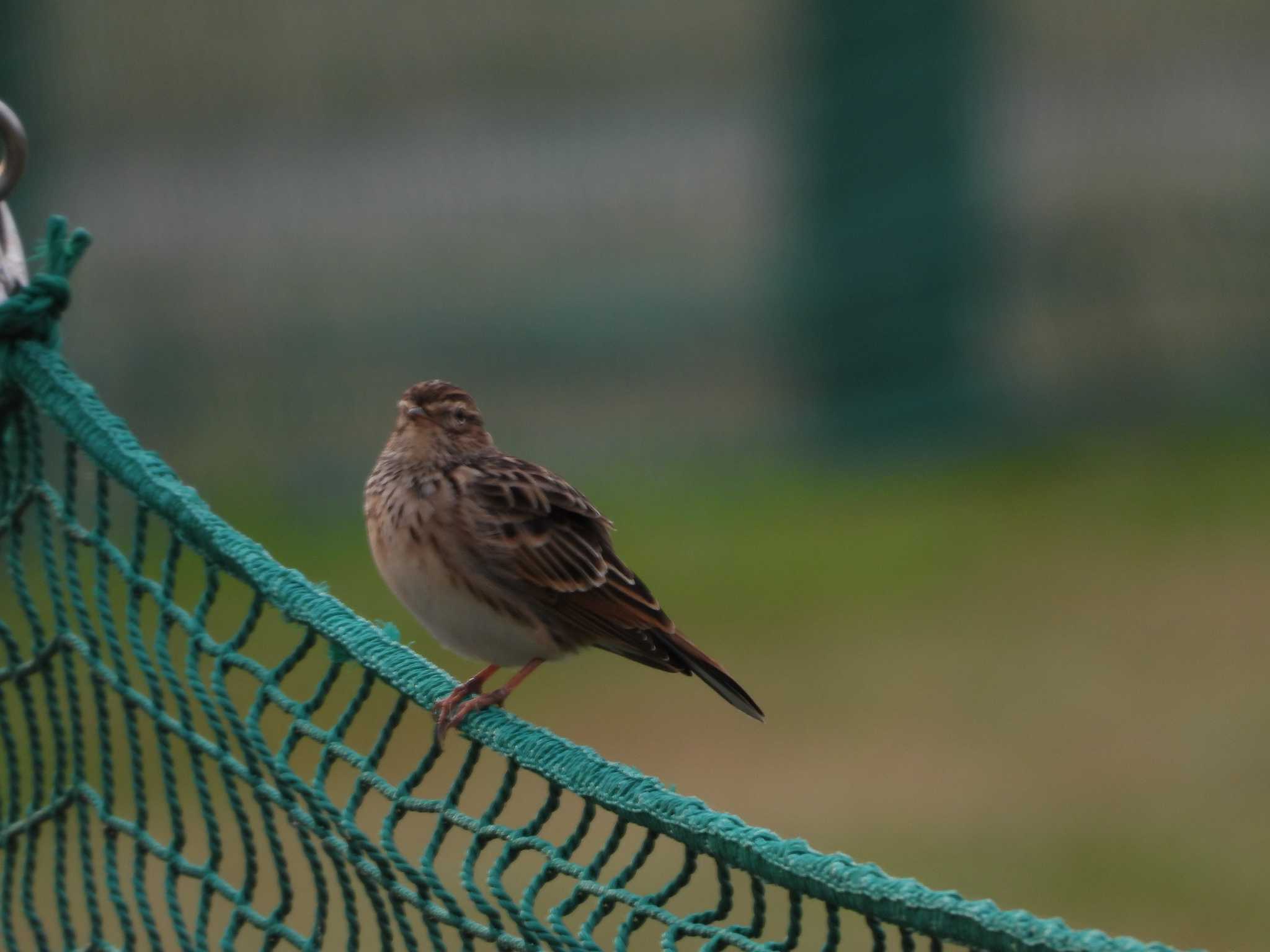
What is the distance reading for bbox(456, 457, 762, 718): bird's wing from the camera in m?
4.79

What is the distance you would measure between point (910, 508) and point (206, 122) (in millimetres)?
5041

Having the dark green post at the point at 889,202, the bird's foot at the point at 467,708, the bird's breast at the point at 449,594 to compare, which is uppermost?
the dark green post at the point at 889,202

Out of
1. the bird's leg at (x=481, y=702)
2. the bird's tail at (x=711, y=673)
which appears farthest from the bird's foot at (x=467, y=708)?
the bird's tail at (x=711, y=673)

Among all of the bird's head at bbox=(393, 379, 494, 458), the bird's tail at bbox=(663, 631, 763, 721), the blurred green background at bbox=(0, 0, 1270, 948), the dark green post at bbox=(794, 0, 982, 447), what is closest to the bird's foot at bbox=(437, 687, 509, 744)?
the bird's tail at bbox=(663, 631, 763, 721)

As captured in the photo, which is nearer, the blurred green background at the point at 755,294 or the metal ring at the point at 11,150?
the metal ring at the point at 11,150

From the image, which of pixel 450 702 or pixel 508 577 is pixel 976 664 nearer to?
pixel 508 577

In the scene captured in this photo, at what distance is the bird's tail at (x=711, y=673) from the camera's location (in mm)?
4527

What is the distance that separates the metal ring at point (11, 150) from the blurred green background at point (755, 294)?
7.16m

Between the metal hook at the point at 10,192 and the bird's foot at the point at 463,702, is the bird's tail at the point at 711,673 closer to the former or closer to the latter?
A: the bird's foot at the point at 463,702

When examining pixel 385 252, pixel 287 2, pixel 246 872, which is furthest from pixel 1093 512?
pixel 246 872

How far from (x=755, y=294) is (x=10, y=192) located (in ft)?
30.3

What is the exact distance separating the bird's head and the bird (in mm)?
140

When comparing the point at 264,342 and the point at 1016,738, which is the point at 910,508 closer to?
the point at 1016,738

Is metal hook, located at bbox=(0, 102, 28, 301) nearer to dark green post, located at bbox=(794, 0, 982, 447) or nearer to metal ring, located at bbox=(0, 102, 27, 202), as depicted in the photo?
metal ring, located at bbox=(0, 102, 27, 202)
